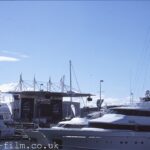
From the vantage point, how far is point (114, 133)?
89.6 ft

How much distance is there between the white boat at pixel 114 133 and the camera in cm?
2723

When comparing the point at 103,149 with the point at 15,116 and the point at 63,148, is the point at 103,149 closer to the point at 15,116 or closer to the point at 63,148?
the point at 63,148

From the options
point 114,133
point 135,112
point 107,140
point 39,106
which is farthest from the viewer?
point 39,106

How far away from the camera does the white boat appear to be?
89.4 feet

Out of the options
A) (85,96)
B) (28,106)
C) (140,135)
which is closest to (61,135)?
(140,135)

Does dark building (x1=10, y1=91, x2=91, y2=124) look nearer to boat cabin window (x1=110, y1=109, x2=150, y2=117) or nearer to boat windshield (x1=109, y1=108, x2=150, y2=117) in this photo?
boat windshield (x1=109, y1=108, x2=150, y2=117)

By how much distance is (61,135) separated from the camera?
1148 inches

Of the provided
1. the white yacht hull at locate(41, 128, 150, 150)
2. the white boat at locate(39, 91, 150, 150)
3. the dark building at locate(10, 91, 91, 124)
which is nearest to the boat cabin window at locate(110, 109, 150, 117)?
the white boat at locate(39, 91, 150, 150)

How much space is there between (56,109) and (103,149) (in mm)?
60484

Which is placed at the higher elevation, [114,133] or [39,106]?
[39,106]

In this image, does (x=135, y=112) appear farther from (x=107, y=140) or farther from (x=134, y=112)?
(x=107, y=140)

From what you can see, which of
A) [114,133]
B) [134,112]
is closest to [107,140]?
[114,133]

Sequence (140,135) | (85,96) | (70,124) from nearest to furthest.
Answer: (140,135) < (70,124) < (85,96)

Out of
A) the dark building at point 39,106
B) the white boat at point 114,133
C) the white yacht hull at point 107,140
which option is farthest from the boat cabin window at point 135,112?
the dark building at point 39,106
